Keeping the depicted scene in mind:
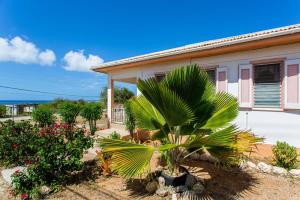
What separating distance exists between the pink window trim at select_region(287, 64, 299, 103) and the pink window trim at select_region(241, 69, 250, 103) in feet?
3.36

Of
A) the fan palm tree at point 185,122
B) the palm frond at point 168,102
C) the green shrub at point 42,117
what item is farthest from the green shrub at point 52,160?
the green shrub at point 42,117

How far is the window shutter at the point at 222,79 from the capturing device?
21.0 ft

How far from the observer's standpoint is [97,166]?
5.03 metres

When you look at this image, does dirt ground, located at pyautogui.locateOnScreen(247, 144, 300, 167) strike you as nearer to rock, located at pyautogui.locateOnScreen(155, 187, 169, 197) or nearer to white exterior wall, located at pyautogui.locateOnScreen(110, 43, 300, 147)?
white exterior wall, located at pyautogui.locateOnScreen(110, 43, 300, 147)

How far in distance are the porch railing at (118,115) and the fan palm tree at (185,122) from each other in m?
6.16

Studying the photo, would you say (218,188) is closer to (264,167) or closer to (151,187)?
(151,187)

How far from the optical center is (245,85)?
6.03m

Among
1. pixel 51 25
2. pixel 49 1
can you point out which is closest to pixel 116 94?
pixel 51 25

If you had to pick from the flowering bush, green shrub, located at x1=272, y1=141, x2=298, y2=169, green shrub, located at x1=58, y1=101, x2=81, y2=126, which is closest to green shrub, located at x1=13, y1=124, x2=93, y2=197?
the flowering bush

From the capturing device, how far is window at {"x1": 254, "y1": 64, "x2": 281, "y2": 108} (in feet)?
18.6

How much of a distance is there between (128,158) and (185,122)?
1.09 meters

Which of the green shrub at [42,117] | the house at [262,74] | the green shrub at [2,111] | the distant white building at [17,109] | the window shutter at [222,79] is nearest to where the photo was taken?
the house at [262,74]

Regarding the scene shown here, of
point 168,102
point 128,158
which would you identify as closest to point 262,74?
point 168,102

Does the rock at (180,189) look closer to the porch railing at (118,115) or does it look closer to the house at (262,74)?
the house at (262,74)
